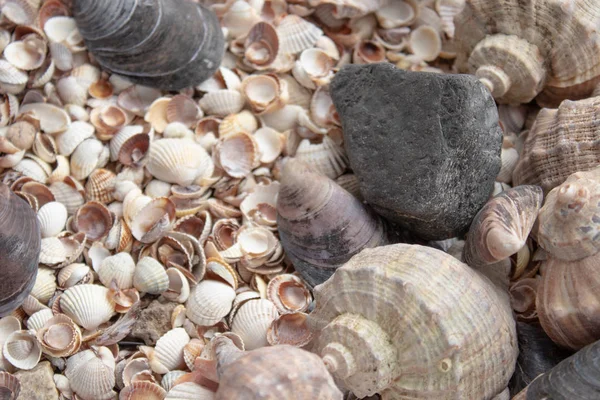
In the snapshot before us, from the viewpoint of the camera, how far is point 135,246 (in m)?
1.68

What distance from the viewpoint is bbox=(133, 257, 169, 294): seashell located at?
5.14 feet

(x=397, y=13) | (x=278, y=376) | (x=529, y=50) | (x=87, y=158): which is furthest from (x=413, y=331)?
(x=397, y=13)

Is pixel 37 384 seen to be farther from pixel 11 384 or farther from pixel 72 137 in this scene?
pixel 72 137

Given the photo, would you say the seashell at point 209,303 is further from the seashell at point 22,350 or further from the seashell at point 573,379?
the seashell at point 573,379

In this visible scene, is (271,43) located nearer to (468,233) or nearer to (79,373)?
(468,233)

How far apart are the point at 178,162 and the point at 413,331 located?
2.54 ft

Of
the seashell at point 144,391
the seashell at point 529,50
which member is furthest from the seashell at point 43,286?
the seashell at point 529,50

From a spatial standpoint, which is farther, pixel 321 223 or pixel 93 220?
pixel 93 220

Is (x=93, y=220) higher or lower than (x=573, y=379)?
lower

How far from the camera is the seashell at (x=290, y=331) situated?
1.52m

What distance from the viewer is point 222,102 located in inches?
73.2

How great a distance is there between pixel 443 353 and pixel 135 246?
83 cm

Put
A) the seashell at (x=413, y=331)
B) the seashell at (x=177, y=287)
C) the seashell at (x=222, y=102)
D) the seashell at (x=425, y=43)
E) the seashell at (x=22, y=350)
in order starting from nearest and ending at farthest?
the seashell at (x=413, y=331) < the seashell at (x=22, y=350) < the seashell at (x=177, y=287) < the seashell at (x=222, y=102) < the seashell at (x=425, y=43)

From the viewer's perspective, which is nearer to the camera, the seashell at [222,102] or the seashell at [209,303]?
the seashell at [209,303]
